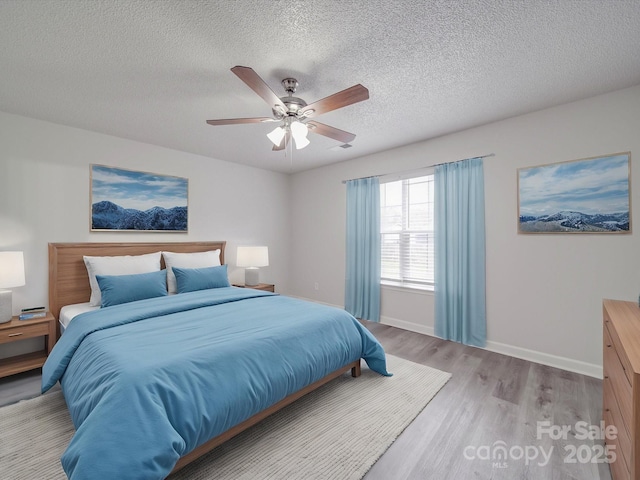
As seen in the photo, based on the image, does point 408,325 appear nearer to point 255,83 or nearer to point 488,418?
point 488,418

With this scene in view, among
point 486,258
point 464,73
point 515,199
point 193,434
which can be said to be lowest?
point 193,434

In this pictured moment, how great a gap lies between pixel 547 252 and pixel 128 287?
4229 mm

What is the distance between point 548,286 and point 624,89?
1.81 m

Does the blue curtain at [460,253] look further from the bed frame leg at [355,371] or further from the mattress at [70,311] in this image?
the mattress at [70,311]

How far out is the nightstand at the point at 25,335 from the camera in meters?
2.46

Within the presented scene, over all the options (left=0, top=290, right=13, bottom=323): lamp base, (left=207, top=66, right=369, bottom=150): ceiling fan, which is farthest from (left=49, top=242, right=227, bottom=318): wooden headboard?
(left=207, top=66, right=369, bottom=150): ceiling fan

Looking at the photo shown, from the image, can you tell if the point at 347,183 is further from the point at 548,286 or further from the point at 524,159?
the point at 548,286

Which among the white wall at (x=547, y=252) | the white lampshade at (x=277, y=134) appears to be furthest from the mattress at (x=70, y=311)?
the white wall at (x=547, y=252)

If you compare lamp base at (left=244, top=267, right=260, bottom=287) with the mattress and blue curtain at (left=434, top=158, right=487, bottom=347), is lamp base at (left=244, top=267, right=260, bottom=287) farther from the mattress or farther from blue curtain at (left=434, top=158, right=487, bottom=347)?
blue curtain at (left=434, top=158, right=487, bottom=347)

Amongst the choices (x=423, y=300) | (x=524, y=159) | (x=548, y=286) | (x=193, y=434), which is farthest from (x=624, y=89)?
(x=193, y=434)

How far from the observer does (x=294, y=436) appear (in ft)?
5.96

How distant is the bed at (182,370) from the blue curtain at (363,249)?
1.70 m

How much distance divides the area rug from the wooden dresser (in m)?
1.05

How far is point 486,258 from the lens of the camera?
3.21 meters
